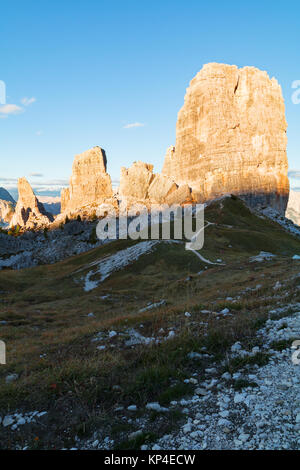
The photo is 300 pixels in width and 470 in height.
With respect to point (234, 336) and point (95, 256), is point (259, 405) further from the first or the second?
point (95, 256)

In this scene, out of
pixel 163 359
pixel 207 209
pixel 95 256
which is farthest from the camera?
pixel 207 209

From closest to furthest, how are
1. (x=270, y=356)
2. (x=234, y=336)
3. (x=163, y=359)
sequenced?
(x=270, y=356) → (x=163, y=359) → (x=234, y=336)

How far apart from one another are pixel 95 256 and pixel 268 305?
73.2 metres

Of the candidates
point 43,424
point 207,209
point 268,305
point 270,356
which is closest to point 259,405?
point 270,356

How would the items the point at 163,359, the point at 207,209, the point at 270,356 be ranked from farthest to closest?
the point at 207,209 → the point at 163,359 → the point at 270,356

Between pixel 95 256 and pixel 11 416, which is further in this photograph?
pixel 95 256

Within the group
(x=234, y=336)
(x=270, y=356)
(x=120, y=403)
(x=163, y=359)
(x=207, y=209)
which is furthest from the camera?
(x=207, y=209)

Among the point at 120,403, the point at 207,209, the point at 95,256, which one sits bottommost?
the point at 95,256

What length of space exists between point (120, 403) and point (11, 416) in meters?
3.16

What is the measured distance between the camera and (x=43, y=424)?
7977 mm

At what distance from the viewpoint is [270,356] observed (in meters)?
9.70
